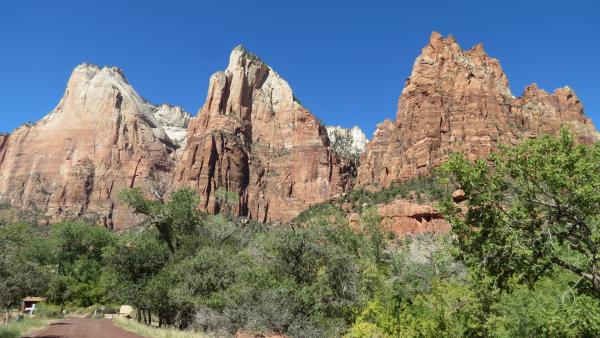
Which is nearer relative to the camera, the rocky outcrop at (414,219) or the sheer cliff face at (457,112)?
the rocky outcrop at (414,219)

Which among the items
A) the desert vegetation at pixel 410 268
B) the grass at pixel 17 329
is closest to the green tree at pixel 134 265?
the desert vegetation at pixel 410 268

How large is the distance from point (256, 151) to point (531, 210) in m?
152

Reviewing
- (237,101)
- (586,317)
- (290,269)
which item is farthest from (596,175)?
(237,101)

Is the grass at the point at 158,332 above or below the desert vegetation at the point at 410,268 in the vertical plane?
below

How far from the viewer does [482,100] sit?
114 metres

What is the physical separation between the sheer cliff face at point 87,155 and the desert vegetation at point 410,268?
4374 inches

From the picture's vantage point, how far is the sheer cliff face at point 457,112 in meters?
108

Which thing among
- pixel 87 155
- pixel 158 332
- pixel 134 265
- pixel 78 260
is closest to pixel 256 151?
pixel 87 155

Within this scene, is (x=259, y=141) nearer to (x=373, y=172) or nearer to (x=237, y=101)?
(x=237, y=101)

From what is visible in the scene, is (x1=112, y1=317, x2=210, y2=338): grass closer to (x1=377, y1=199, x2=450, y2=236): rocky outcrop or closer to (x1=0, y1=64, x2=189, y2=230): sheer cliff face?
(x1=377, y1=199, x2=450, y2=236): rocky outcrop

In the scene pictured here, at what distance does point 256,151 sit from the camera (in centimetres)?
16225

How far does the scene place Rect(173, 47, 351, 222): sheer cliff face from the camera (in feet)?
485

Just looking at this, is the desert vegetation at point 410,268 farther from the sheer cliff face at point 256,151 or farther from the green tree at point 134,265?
the sheer cliff face at point 256,151

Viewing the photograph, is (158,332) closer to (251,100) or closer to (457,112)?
(457,112)
